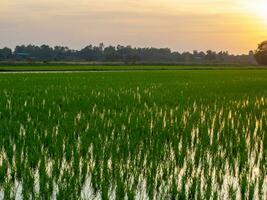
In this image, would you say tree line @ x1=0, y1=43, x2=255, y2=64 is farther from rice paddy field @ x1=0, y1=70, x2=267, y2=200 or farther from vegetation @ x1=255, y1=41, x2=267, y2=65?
rice paddy field @ x1=0, y1=70, x2=267, y2=200

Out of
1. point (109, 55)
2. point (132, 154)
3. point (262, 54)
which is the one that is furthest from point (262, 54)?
point (132, 154)

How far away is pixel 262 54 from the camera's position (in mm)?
106688

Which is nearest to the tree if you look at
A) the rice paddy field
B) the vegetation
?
the vegetation

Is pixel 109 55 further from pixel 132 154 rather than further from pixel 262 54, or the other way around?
pixel 132 154

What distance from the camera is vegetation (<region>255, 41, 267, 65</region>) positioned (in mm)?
106312

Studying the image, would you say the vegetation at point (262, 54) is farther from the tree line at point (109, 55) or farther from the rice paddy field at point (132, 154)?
the rice paddy field at point (132, 154)

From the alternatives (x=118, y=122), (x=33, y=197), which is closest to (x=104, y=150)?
(x=33, y=197)

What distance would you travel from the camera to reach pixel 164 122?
10.9 m

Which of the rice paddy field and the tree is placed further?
the tree

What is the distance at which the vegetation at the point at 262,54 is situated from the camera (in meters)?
106

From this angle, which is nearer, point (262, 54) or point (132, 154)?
point (132, 154)

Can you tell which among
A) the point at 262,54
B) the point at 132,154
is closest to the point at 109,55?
the point at 262,54

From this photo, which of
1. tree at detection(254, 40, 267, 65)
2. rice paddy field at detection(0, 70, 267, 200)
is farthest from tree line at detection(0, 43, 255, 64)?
rice paddy field at detection(0, 70, 267, 200)

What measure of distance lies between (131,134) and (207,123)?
236cm
